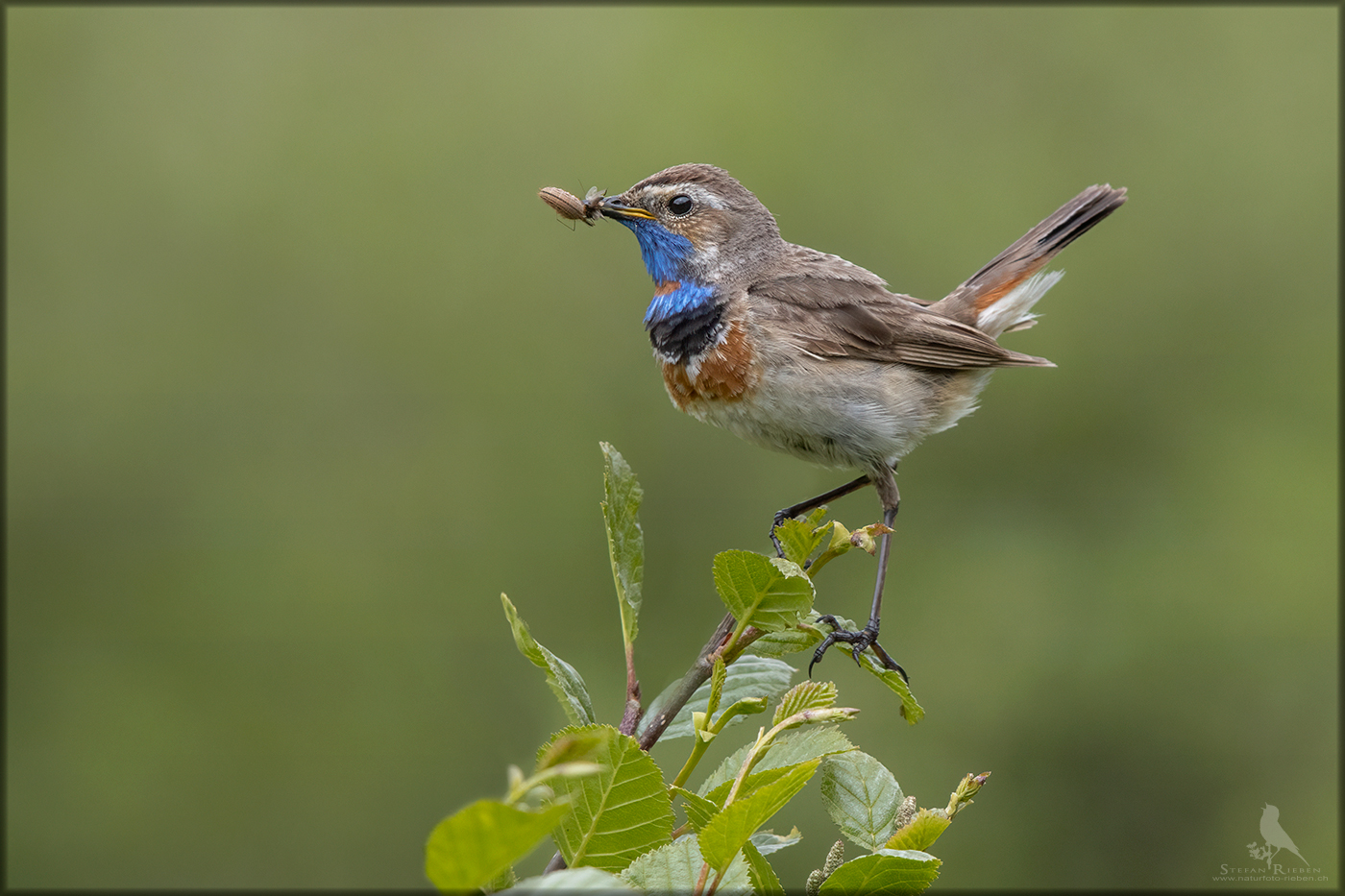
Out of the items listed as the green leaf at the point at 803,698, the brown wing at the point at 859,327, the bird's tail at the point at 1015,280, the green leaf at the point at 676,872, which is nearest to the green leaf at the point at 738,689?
the green leaf at the point at 803,698

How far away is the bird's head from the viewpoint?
3.98 m

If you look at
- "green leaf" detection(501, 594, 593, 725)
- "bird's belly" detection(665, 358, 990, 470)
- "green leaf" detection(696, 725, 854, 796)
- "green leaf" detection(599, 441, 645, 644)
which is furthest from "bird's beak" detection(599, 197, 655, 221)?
"green leaf" detection(696, 725, 854, 796)

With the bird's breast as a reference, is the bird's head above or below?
above

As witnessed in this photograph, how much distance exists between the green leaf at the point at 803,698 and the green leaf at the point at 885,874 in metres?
0.20

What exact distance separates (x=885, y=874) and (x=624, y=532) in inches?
27.3

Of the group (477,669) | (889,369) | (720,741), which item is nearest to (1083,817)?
(720,741)

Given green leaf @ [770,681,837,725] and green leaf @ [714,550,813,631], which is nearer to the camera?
green leaf @ [770,681,837,725]

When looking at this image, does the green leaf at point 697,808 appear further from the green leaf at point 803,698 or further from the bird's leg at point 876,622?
the bird's leg at point 876,622

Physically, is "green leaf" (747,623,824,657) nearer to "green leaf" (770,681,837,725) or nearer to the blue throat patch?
"green leaf" (770,681,837,725)

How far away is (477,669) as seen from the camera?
378 inches

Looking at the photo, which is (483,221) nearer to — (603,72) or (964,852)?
(603,72)

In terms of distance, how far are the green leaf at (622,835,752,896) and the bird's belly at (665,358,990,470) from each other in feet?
7.64

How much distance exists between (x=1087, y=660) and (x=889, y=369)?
19.9 ft

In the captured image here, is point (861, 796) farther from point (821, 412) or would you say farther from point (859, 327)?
point (859, 327)
